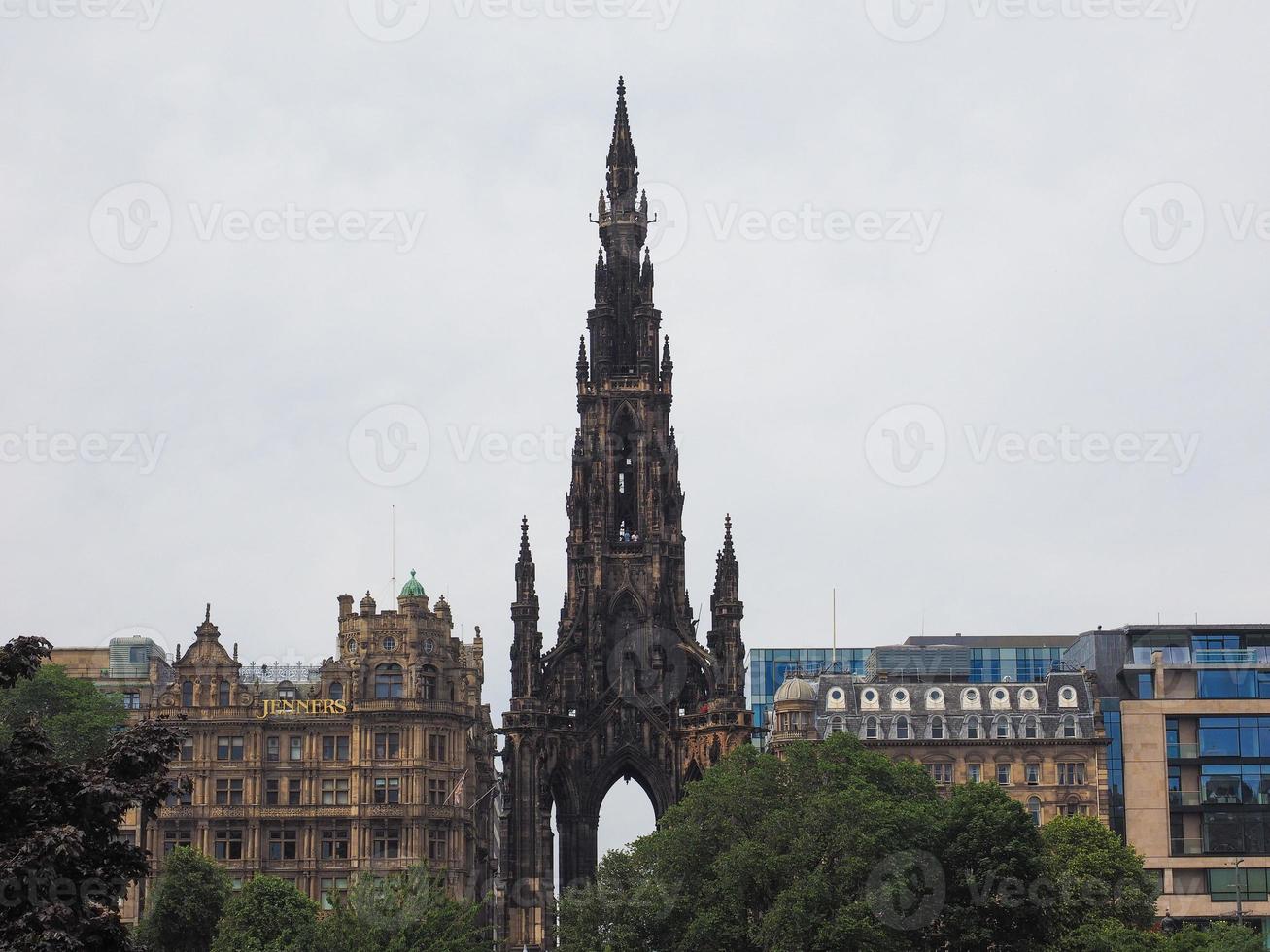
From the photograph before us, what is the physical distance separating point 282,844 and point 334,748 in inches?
281

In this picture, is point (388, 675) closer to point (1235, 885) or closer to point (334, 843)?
point (334, 843)

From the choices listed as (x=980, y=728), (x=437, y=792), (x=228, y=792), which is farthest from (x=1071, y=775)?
(x=228, y=792)

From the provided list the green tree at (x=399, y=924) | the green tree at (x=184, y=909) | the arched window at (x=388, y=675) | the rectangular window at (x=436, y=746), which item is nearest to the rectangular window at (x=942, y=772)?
the rectangular window at (x=436, y=746)

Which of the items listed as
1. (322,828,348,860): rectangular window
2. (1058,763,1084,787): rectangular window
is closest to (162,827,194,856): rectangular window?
(322,828,348,860): rectangular window

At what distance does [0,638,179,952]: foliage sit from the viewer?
49.2m

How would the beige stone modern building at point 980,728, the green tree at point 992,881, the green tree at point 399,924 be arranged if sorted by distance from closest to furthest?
1. the green tree at point 399,924
2. the green tree at point 992,881
3. the beige stone modern building at point 980,728

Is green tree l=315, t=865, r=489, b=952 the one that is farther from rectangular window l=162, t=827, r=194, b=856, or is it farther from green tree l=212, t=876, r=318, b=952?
rectangular window l=162, t=827, r=194, b=856

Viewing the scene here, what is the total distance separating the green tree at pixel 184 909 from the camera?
113 meters

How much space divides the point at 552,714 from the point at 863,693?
27.4 m

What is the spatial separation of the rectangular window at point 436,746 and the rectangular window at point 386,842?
5565 millimetres

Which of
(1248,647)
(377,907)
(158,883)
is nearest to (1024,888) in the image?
(377,907)

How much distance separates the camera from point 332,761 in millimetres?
140375

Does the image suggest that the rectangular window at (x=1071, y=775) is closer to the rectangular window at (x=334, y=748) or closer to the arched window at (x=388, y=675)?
the arched window at (x=388, y=675)

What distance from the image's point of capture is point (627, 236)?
566 ft
